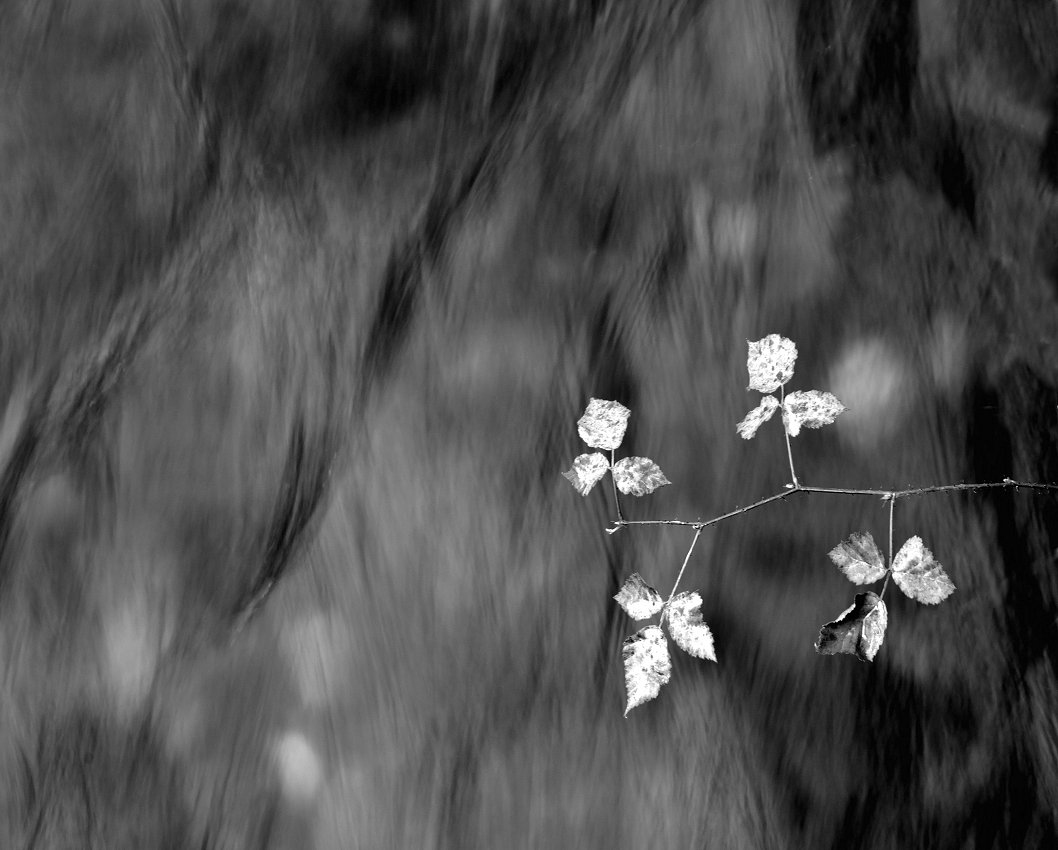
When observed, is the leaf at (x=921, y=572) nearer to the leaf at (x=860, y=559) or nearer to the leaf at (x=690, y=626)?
the leaf at (x=860, y=559)

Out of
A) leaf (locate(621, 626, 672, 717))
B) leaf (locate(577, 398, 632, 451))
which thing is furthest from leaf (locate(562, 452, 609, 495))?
leaf (locate(621, 626, 672, 717))

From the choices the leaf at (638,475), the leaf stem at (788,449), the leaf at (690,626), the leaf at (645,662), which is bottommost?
the leaf at (645,662)

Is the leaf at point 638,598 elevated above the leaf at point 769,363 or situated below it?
below

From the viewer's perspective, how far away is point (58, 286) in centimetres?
81

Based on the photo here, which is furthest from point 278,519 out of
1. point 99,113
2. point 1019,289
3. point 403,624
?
point 1019,289

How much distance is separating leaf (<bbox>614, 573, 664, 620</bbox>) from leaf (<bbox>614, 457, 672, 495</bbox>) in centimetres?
7

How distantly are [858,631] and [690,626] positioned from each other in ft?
0.38

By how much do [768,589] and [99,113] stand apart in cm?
66

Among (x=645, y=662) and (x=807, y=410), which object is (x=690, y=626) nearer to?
(x=645, y=662)

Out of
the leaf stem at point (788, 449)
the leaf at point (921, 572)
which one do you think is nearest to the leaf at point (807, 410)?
the leaf stem at point (788, 449)

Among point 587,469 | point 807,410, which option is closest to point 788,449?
point 807,410

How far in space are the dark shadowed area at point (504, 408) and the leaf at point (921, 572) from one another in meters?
0.08

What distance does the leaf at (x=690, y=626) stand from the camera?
2.35 ft

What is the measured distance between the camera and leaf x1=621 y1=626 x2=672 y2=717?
71 cm
